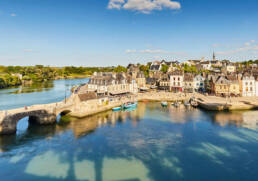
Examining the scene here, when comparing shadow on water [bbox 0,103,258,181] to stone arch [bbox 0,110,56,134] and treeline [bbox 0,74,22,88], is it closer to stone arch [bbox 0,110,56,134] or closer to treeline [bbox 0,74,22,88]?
stone arch [bbox 0,110,56,134]

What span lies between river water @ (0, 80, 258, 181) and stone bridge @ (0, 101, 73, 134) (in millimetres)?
1340

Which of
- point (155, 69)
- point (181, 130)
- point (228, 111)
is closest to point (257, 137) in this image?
point (181, 130)

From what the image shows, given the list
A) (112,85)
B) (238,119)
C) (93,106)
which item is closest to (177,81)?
(112,85)

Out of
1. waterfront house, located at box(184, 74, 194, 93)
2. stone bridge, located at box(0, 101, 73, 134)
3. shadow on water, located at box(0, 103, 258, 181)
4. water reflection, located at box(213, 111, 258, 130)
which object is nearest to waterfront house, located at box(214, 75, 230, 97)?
waterfront house, located at box(184, 74, 194, 93)

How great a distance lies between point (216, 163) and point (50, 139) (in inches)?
921

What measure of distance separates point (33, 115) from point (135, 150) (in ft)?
65.0

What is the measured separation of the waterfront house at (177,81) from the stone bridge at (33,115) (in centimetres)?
4192

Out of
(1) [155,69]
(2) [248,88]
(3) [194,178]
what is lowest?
(3) [194,178]

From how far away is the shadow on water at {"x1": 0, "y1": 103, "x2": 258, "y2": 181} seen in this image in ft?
63.5

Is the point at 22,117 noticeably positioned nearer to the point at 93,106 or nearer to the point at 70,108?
the point at 70,108

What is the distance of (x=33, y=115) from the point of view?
31.9 metres

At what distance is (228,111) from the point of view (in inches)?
1704

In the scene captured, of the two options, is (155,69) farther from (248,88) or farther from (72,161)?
(72,161)

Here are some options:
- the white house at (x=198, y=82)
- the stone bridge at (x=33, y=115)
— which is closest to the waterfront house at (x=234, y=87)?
the white house at (x=198, y=82)
